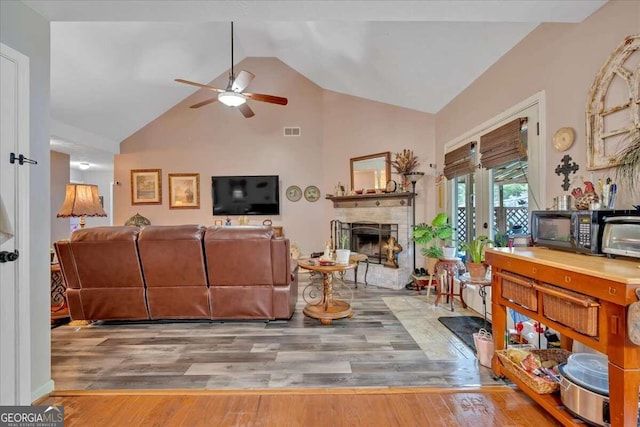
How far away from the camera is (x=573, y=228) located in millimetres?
1796

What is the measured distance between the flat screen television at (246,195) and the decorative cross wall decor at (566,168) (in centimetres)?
490

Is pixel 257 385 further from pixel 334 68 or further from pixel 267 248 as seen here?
pixel 334 68

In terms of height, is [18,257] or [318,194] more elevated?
[318,194]

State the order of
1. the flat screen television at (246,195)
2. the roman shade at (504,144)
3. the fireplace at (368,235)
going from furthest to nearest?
the flat screen television at (246,195), the fireplace at (368,235), the roman shade at (504,144)

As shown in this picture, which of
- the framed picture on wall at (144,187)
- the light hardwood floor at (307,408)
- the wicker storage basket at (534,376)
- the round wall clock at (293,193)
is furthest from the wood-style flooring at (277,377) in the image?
the framed picture on wall at (144,187)

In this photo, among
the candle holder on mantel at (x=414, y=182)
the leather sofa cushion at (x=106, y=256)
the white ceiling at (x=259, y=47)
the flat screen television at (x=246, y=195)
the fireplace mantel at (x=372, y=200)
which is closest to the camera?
the white ceiling at (x=259, y=47)

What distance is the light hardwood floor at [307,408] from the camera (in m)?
1.72

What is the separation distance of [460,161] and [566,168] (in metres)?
1.75

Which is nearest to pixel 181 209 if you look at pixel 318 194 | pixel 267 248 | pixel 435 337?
pixel 318 194

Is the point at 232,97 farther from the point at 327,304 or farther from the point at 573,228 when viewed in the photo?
the point at 573,228

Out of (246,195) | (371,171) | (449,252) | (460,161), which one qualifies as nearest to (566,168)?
(449,252)

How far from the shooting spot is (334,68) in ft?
17.0

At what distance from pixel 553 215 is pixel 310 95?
211 inches

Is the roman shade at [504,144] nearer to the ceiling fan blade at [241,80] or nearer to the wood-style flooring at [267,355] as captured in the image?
the wood-style flooring at [267,355]
